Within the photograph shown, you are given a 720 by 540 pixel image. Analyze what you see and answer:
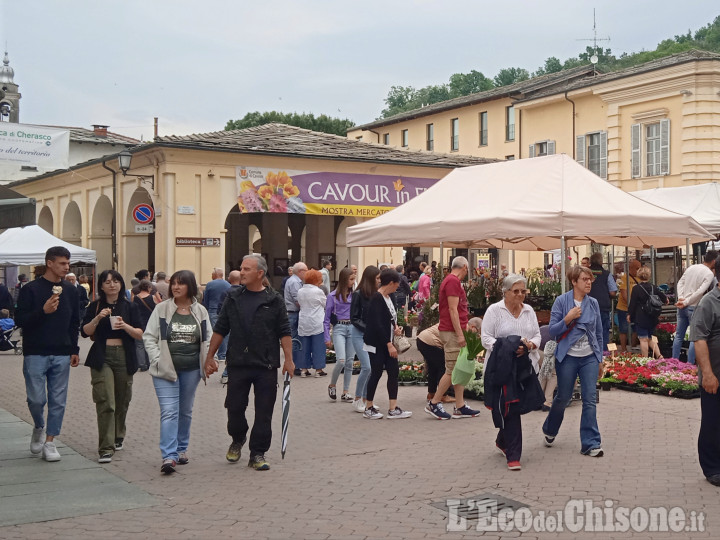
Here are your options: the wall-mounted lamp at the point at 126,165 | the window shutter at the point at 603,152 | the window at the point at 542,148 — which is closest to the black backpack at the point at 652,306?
the wall-mounted lamp at the point at 126,165

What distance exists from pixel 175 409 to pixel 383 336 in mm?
3087

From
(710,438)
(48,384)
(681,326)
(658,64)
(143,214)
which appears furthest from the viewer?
(658,64)

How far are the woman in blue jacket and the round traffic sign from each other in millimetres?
17899

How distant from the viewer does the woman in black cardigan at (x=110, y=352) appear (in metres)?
8.19

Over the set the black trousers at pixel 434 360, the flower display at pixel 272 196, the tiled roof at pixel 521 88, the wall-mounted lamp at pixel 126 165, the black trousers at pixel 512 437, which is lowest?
the black trousers at pixel 512 437

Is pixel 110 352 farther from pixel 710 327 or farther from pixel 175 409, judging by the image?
pixel 710 327

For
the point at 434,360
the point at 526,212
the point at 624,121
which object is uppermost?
the point at 624,121

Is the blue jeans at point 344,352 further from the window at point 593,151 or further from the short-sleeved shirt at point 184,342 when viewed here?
the window at point 593,151

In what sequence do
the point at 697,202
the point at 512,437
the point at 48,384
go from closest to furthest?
the point at 512,437 → the point at 48,384 → the point at 697,202

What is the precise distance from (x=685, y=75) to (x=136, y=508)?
30146 mm

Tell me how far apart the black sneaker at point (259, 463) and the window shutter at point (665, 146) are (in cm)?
2865

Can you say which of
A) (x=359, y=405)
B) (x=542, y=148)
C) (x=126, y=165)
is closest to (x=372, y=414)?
(x=359, y=405)

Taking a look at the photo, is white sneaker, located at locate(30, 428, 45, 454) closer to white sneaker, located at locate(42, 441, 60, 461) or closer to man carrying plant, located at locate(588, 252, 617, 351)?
white sneaker, located at locate(42, 441, 60, 461)

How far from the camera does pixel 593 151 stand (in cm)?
3797
